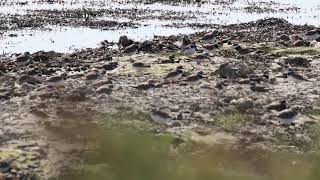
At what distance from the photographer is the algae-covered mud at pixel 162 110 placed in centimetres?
898

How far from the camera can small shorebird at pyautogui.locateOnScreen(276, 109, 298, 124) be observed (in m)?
14.0

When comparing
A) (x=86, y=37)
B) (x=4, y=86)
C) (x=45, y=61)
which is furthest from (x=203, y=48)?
(x=86, y=37)

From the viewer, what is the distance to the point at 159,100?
51.7 feet

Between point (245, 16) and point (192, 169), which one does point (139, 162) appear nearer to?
point (192, 169)

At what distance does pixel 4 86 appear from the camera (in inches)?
696

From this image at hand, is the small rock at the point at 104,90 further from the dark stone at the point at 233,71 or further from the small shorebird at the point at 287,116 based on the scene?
the small shorebird at the point at 287,116

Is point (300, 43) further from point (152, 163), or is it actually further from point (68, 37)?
point (152, 163)

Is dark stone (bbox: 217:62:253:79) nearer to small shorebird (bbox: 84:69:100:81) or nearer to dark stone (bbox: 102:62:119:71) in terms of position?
dark stone (bbox: 102:62:119:71)

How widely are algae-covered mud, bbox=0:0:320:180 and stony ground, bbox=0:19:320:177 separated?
36 millimetres

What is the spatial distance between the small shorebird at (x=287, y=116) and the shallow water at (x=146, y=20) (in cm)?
1693

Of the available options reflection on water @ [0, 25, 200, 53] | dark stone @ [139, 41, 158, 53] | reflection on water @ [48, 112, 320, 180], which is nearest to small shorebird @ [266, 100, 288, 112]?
reflection on water @ [48, 112, 320, 180]

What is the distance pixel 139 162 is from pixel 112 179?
1.38 feet

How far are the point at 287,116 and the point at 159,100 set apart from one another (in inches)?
139

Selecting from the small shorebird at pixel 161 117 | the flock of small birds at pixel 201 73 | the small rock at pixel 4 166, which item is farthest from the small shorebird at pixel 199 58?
the small rock at pixel 4 166
